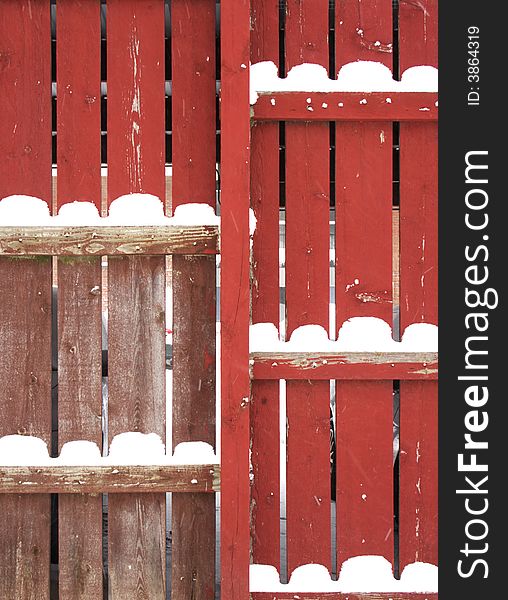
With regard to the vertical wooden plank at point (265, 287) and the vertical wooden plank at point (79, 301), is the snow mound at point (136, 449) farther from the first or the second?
the vertical wooden plank at point (265, 287)

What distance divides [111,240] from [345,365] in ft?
3.59

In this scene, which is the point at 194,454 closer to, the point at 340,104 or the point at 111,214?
the point at 111,214

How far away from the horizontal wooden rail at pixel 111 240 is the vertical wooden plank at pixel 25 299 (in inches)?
3.3

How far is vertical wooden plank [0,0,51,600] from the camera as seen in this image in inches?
96.7

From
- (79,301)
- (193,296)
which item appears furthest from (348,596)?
(79,301)

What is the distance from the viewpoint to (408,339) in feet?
8.13

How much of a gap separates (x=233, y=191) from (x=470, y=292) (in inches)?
40.9

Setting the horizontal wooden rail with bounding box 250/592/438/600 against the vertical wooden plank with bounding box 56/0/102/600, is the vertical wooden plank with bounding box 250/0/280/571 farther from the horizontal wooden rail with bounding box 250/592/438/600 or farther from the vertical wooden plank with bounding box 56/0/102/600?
the vertical wooden plank with bounding box 56/0/102/600

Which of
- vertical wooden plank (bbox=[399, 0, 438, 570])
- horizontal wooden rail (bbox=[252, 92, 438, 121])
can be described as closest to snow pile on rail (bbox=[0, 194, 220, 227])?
horizontal wooden rail (bbox=[252, 92, 438, 121])

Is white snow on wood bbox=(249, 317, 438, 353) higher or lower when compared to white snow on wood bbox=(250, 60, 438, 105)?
lower

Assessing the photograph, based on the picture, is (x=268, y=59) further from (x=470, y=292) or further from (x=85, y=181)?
(x=470, y=292)

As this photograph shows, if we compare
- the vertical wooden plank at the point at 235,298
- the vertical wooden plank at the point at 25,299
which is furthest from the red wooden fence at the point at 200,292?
the vertical wooden plank at the point at 235,298

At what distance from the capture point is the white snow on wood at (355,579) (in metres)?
2.47

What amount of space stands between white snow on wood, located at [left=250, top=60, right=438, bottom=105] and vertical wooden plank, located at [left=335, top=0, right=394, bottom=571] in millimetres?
61
